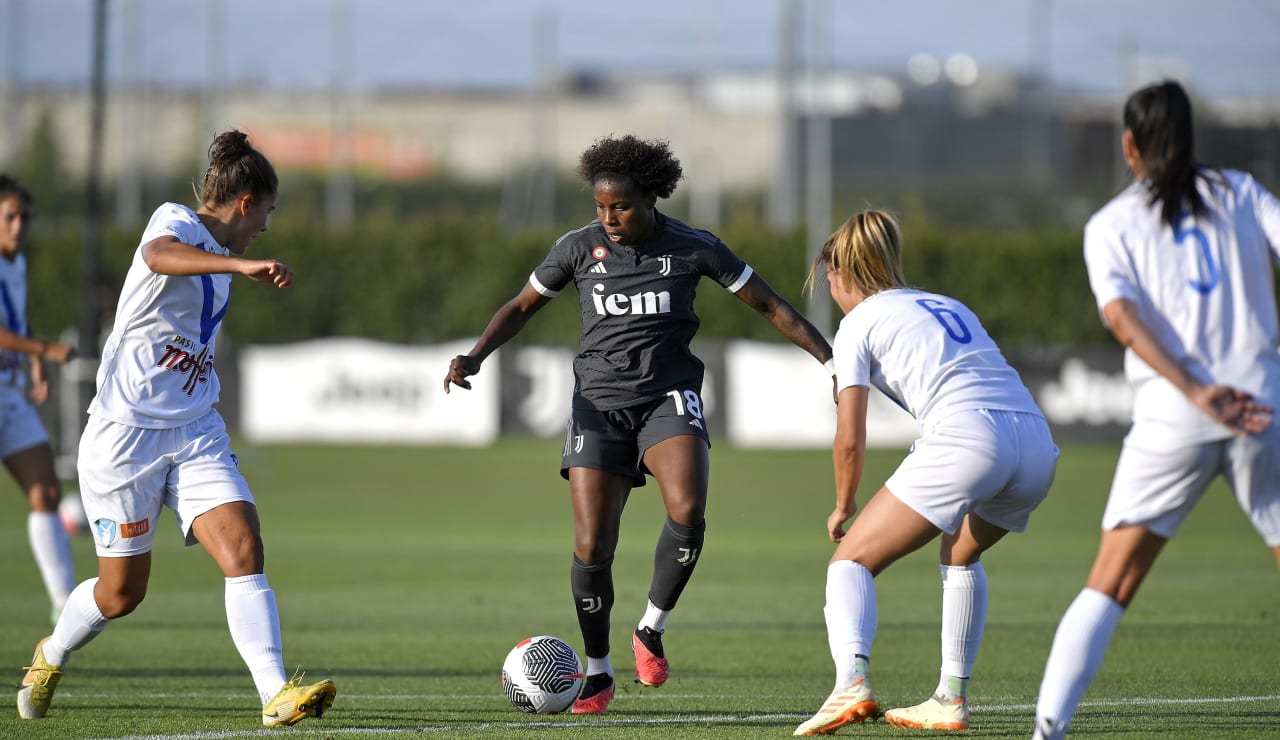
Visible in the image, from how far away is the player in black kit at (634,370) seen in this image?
24.8 ft

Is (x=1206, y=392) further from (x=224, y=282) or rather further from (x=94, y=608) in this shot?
(x=94, y=608)

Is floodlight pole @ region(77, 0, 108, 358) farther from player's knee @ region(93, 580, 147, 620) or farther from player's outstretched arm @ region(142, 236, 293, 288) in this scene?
player's outstretched arm @ region(142, 236, 293, 288)

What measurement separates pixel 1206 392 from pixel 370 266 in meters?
35.9

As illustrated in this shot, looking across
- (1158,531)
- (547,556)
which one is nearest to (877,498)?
(1158,531)

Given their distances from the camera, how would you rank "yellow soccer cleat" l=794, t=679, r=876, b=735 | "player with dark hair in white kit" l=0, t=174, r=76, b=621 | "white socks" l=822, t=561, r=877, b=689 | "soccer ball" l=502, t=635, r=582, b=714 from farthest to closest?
1. "player with dark hair in white kit" l=0, t=174, r=76, b=621
2. "soccer ball" l=502, t=635, r=582, b=714
3. "white socks" l=822, t=561, r=877, b=689
4. "yellow soccer cleat" l=794, t=679, r=876, b=735

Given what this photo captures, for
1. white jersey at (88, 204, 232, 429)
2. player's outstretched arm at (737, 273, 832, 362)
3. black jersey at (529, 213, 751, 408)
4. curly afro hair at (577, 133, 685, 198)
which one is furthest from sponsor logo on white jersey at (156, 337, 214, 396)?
player's outstretched arm at (737, 273, 832, 362)

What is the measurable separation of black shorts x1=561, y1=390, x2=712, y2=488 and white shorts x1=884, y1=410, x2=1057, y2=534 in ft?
5.05

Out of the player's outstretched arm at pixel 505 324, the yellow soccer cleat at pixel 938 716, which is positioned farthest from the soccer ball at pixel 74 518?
the yellow soccer cleat at pixel 938 716

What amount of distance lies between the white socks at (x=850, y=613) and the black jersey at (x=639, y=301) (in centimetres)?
170

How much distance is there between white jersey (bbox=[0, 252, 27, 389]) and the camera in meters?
10.1

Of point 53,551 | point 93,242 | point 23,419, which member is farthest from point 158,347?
point 93,242

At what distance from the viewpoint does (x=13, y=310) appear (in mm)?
10203

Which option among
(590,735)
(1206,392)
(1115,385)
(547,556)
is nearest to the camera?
(1206,392)

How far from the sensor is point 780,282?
36938mm
